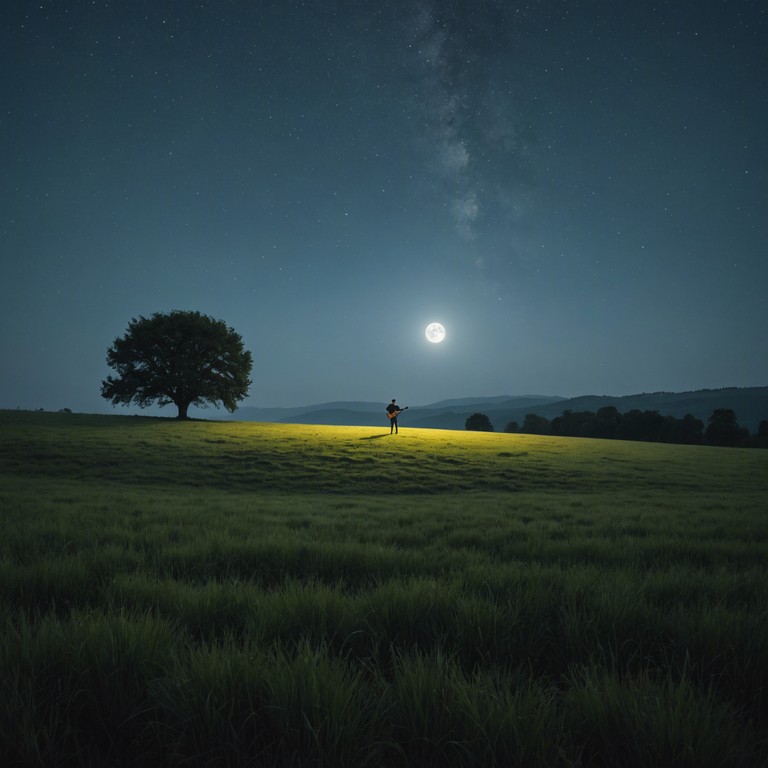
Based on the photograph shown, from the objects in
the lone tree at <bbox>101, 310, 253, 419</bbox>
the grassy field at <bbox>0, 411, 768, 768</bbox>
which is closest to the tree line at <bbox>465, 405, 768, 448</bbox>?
the lone tree at <bbox>101, 310, 253, 419</bbox>

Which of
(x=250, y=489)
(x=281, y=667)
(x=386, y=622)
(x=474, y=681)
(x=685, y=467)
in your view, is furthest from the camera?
(x=685, y=467)

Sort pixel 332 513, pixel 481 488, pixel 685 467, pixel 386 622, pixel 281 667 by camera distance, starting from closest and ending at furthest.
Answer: pixel 281 667 → pixel 386 622 → pixel 332 513 → pixel 481 488 → pixel 685 467

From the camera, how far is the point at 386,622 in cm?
245

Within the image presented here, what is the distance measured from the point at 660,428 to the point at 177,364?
323 feet

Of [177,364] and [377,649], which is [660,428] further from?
[377,649]

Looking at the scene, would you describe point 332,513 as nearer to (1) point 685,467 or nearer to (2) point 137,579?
(2) point 137,579

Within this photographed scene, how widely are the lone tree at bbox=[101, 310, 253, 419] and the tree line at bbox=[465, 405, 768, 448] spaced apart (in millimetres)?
51435

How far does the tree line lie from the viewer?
8331 cm

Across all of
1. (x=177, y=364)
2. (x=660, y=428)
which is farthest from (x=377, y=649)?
(x=660, y=428)

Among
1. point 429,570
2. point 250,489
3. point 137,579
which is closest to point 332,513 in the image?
point 429,570

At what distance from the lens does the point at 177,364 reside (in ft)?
155

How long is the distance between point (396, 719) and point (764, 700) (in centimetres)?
177

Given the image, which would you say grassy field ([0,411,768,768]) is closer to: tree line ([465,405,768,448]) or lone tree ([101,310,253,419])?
lone tree ([101,310,253,419])

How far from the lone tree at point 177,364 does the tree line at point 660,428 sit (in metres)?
51.4
